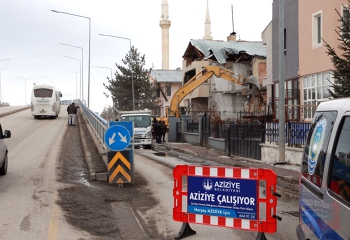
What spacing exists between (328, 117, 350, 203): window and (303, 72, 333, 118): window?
16216 millimetres

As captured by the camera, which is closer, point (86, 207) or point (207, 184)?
point (207, 184)

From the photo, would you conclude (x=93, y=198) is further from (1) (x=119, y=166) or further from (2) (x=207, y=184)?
(2) (x=207, y=184)

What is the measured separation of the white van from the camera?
3943 millimetres

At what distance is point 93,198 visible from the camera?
400 inches

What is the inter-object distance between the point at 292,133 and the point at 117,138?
27.0ft

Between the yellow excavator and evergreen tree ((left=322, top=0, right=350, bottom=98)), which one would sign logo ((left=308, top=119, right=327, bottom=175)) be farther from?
the yellow excavator

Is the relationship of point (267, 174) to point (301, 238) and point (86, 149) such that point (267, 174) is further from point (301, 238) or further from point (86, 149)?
point (86, 149)

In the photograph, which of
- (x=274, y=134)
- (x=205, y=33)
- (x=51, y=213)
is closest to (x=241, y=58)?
(x=274, y=134)

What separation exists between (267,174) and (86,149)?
12.7 m

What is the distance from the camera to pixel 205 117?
99.7ft

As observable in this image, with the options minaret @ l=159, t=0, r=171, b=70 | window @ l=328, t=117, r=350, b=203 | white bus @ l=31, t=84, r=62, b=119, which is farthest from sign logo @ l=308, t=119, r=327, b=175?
minaret @ l=159, t=0, r=171, b=70

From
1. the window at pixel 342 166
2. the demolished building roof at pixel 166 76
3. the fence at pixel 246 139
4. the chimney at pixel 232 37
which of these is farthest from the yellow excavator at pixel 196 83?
the window at pixel 342 166

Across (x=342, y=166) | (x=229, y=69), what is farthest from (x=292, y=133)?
(x=229, y=69)

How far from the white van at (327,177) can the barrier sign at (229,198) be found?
1059mm
